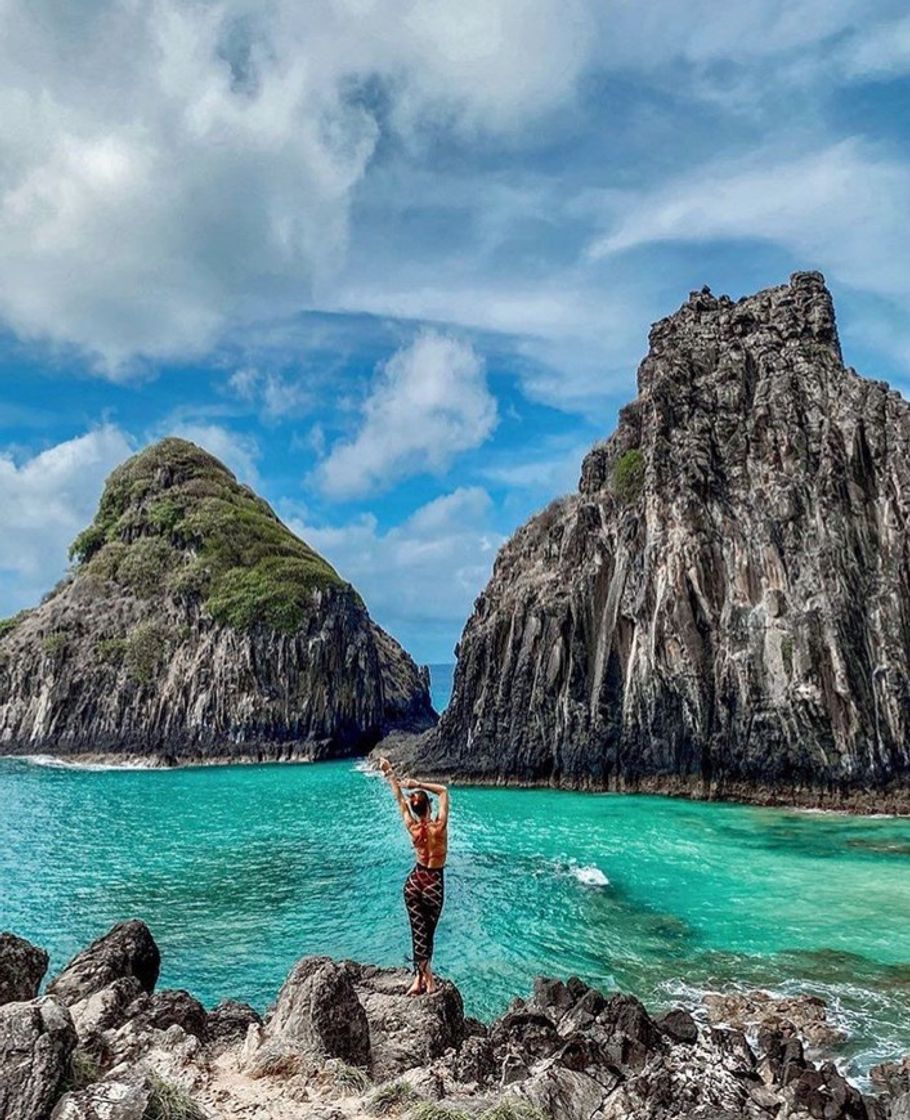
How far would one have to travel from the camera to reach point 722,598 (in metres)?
61.7

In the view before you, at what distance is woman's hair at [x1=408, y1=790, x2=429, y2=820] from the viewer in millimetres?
11938

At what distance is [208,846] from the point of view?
41.1 m

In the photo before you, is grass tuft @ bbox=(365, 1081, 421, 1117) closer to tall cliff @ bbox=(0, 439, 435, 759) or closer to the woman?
the woman

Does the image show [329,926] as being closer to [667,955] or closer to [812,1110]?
[667,955]

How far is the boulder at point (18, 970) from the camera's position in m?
14.0

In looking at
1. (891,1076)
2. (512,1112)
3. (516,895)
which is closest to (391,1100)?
(512,1112)

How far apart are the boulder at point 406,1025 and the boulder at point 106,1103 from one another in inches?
166

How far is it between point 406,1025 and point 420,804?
3433mm

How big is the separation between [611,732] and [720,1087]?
53.9 metres

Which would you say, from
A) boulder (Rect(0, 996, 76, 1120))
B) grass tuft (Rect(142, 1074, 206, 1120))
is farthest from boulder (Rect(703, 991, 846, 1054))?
boulder (Rect(0, 996, 76, 1120))

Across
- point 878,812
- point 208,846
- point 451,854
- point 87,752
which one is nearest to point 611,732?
point 878,812

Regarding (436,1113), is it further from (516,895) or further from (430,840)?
(516,895)

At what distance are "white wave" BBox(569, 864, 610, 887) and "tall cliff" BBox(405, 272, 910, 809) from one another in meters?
24.3

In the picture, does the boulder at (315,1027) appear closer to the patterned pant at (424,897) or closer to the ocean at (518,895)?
the patterned pant at (424,897)
